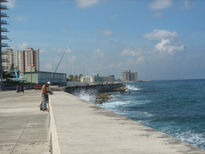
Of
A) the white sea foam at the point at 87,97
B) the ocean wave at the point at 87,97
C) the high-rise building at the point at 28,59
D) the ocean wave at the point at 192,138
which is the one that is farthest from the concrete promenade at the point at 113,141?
the high-rise building at the point at 28,59

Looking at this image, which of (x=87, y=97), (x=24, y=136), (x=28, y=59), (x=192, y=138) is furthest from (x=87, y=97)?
(x=28, y=59)

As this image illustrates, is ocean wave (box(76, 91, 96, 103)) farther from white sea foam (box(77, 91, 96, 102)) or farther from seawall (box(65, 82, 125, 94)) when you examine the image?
seawall (box(65, 82, 125, 94))

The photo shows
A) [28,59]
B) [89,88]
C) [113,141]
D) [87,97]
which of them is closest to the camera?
[113,141]

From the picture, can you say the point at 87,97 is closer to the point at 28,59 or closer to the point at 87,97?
the point at 87,97

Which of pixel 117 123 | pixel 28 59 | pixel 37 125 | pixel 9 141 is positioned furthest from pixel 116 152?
pixel 28 59

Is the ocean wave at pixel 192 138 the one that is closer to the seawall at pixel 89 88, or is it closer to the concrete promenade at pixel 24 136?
the concrete promenade at pixel 24 136

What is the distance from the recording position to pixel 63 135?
18.8 ft

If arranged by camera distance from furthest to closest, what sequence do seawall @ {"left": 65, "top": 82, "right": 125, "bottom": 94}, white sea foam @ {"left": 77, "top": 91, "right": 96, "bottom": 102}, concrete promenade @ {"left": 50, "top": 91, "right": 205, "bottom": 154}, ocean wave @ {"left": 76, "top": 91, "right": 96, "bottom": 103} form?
seawall @ {"left": 65, "top": 82, "right": 125, "bottom": 94}, white sea foam @ {"left": 77, "top": 91, "right": 96, "bottom": 102}, ocean wave @ {"left": 76, "top": 91, "right": 96, "bottom": 103}, concrete promenade @ {"left": 50, "top": 91, "right": 205, "bottom": 154}

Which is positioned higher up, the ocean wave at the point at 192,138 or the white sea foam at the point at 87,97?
the white sea foam at the point at 87,97

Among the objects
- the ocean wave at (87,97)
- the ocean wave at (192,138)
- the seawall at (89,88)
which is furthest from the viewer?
the seawall at (89,88)

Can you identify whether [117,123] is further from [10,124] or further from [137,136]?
[10,124]

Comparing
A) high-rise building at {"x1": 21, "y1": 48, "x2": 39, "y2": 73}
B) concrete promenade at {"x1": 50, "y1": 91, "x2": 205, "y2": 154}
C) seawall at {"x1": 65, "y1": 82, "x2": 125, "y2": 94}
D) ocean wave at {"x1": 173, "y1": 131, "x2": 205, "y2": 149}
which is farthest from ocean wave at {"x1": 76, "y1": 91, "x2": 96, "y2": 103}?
high-rise building at {"x1": 21, "y1": 48, "x2": 39, "y2": 73}

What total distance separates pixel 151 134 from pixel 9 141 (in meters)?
3.97

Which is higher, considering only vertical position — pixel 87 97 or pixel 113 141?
pixel 113 141
